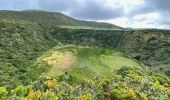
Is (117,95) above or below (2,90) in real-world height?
below

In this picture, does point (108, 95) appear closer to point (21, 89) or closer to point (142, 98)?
point (142, 98)

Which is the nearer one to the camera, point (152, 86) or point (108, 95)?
point (108, 95)

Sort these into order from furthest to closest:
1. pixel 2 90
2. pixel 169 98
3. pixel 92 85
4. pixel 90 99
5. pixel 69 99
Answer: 1. pixel 92 85
2. pixel 169 98
3. pixel 69 99
4. pixel 90 99
5. pixel 2 90

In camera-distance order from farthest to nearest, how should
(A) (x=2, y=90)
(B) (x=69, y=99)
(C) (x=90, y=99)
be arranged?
(B) (x=69, y=99), (C) (x=90, y=99), (A) (x=2, y=90)

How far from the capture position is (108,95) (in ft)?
361

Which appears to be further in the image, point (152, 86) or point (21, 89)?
point (152, 86)

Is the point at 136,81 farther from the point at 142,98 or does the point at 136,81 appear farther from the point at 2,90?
the point at 2,90

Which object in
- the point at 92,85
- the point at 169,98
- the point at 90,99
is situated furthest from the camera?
the point at 92,85

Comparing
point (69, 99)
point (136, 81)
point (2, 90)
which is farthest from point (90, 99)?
point (136, 81)

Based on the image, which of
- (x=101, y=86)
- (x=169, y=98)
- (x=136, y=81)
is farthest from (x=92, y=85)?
(x=169, y=98)

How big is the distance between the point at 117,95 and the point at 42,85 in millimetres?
36225

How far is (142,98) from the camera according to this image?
340 feet

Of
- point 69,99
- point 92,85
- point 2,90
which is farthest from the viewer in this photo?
point 92,85

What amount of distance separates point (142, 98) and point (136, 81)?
93.4 feet
